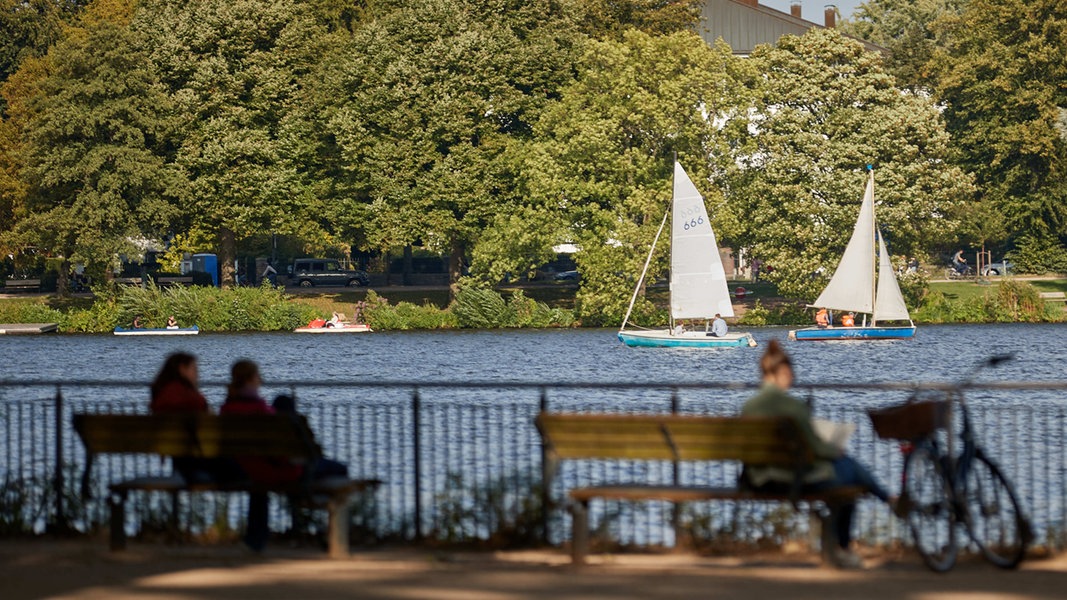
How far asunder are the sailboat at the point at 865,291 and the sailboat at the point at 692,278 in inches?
227

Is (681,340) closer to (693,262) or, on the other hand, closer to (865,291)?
(693,262)

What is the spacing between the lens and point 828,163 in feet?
274

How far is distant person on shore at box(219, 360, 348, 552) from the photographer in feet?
46.9

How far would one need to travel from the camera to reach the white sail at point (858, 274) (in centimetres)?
7838

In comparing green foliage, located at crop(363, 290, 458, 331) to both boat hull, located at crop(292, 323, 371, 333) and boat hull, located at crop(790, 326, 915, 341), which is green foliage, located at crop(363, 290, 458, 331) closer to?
boat hull, located at crop(292, 323, 371, 333)

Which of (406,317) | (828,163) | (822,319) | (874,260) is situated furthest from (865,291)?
(406,317)

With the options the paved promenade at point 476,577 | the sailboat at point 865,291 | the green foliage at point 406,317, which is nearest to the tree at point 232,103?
the green foliage at point 406,317

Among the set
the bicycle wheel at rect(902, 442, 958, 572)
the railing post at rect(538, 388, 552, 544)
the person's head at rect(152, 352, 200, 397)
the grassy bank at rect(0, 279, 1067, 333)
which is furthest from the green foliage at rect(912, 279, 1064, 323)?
the person's head at rect(152, 352, 200, 397)

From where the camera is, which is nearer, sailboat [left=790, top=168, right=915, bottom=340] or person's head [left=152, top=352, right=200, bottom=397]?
person's head [left=152, top=352, right=200, bottom=397]

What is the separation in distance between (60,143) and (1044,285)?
49.5 m

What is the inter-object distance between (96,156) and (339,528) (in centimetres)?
7496

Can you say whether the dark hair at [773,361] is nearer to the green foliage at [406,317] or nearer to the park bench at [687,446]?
the park bench at [687,446]

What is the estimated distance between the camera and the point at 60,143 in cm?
8769

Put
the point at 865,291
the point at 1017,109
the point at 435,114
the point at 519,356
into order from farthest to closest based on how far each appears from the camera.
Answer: the point at 1017,109
the point at 435,114
the point at 865,291
the point at 519,356
